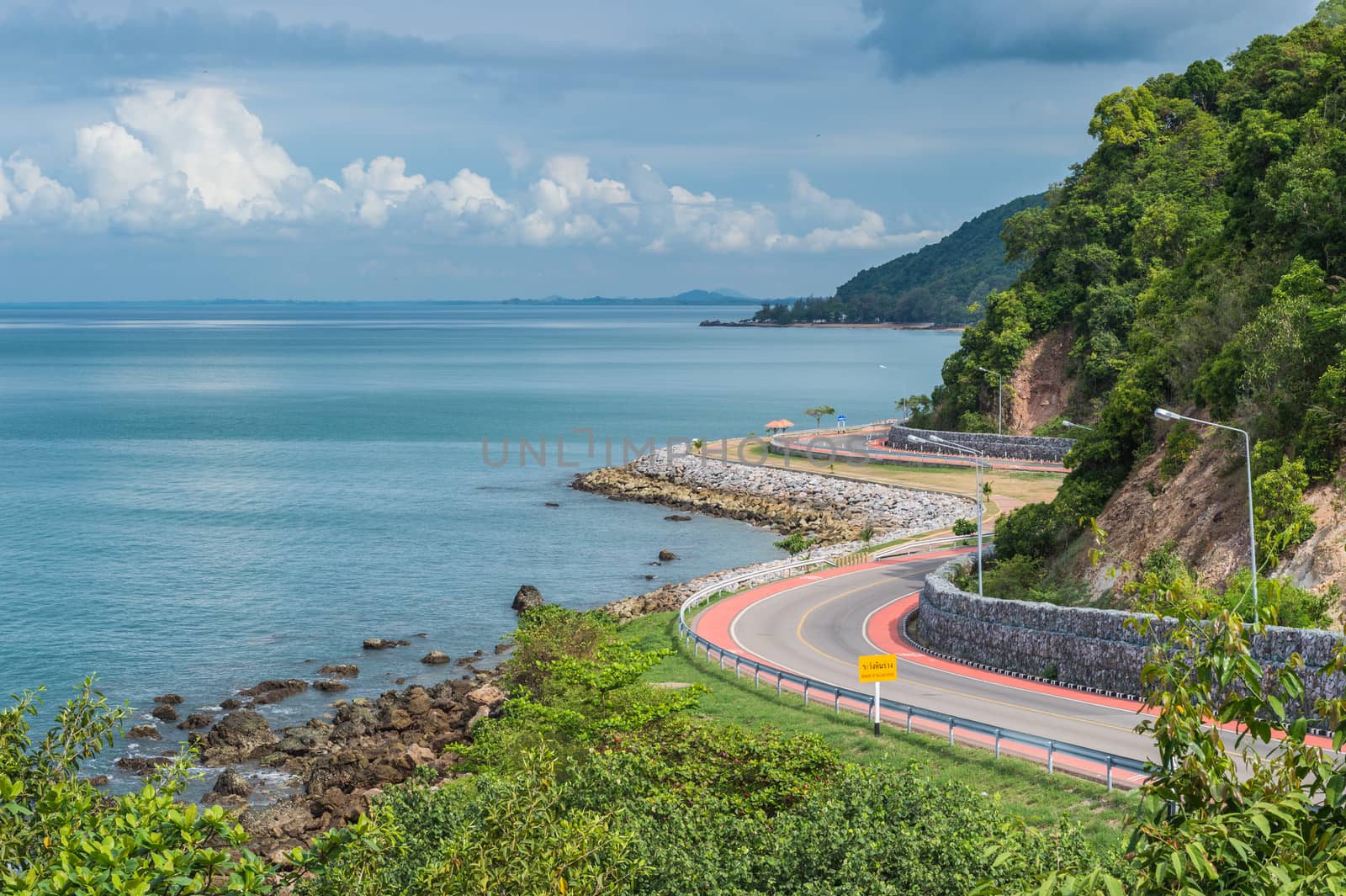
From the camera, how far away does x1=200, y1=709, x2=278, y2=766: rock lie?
1443 inches

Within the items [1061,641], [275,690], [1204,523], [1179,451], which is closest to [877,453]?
[1179,451]

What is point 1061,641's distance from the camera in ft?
108

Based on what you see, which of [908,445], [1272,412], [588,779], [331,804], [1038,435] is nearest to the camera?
[588,779]

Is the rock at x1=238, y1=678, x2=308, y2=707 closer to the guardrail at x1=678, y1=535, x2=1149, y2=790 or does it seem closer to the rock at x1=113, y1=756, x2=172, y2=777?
the rock at x1=113, y1=756, x2=172, y2=777

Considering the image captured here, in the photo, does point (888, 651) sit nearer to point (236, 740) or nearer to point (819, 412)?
point (236, 740)

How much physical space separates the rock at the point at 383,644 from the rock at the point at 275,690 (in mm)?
5019

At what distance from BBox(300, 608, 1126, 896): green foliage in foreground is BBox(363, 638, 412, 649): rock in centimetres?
2698

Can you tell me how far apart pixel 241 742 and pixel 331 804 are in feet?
25.6

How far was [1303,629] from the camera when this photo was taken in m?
27.8

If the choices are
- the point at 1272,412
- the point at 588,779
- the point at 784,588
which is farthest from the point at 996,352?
the point at 588,779

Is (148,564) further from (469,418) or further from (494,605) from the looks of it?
(469,418)

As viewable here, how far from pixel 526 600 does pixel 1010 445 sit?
42.3 metres

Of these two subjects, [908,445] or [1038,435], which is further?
[908,445]

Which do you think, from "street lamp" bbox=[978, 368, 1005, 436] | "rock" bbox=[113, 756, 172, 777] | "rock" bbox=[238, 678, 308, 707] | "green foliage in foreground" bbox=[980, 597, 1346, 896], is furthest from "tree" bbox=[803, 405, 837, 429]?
"green foliage in foreground" bbox=[980, 597, 1346, 896]
